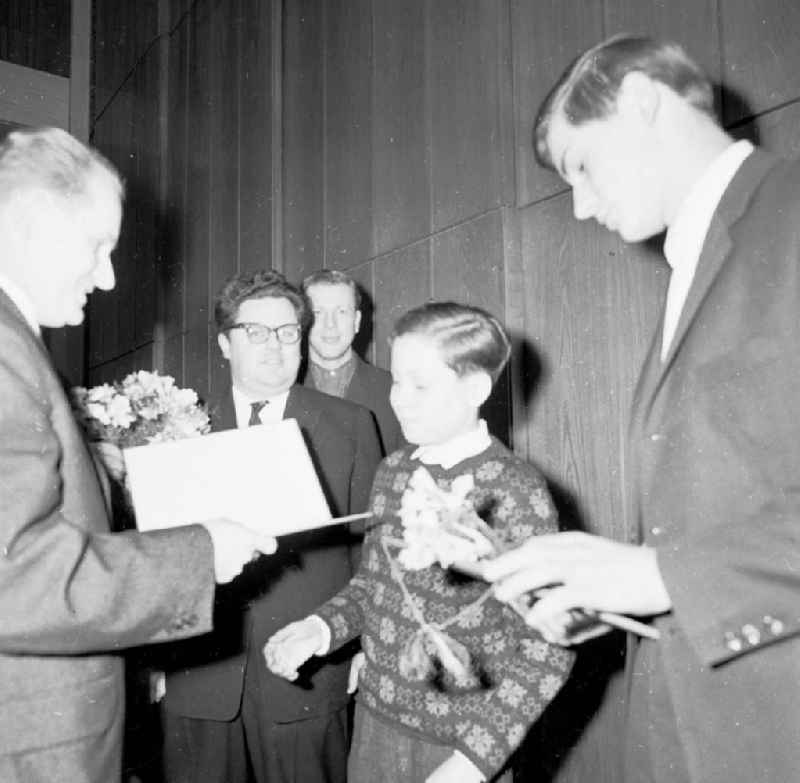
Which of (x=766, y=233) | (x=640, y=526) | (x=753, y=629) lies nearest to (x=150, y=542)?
(x=640, y=526)

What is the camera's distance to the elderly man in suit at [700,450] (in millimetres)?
874

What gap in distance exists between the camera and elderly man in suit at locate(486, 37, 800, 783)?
874mm

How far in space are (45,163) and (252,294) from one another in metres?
1.40

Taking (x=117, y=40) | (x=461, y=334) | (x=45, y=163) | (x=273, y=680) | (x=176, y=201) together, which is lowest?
(x=273, y=680)

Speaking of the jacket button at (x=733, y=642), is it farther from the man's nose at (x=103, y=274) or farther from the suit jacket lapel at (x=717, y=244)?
the man's nose at (x=103, y=274)

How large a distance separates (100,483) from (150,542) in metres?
0.20

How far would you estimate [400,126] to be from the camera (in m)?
3.51

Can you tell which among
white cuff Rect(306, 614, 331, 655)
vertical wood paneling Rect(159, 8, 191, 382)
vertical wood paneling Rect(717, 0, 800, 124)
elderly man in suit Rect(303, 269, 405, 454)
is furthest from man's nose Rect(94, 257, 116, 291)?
vertical wood paneling Rect(159, 8, 191, 382)

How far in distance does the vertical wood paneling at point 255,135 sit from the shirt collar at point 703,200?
365 cm

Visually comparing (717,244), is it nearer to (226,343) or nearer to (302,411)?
(302,411)

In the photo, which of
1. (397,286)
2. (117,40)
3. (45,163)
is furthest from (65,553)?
(117,40)

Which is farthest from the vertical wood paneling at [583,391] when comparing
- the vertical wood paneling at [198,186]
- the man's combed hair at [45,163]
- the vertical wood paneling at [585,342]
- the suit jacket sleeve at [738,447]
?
the vertical wood paneling at [198,186]

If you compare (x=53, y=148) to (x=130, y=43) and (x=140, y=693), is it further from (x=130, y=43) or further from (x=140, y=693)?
(x=130, y=43)

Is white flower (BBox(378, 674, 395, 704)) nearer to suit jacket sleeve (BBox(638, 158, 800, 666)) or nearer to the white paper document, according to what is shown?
the white paper document
